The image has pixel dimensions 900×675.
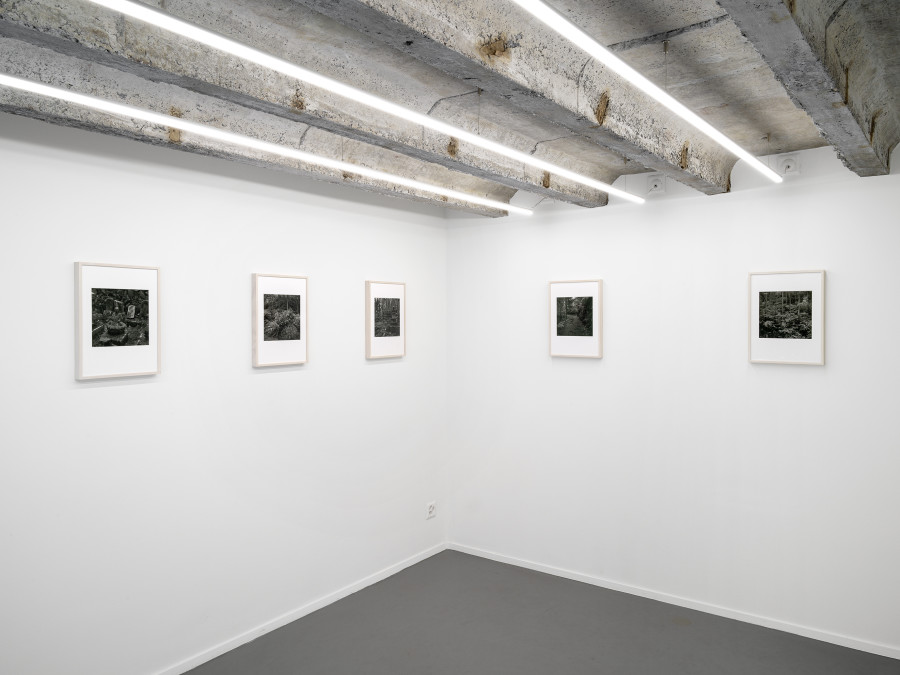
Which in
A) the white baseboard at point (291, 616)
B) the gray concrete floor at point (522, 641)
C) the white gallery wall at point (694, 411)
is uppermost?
the white gallery wall at point (694, 411)

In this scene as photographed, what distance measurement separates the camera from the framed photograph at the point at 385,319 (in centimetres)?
488

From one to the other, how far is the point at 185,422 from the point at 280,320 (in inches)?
34.6

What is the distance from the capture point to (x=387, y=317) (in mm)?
5031

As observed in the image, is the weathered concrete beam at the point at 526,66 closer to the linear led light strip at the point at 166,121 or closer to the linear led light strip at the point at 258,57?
the linear led light strip at the point at 258,57

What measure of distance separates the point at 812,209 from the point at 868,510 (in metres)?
1.81

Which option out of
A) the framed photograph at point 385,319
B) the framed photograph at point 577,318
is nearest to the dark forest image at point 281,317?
the framed photograph at point 385,319

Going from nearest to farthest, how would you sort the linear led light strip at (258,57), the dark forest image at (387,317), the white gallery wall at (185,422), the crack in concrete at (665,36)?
the linear led light strip at (258,57)
the crack in concrete at (665,36)
the white gallery wall at (185,422)
the dark forest image at (387,317)

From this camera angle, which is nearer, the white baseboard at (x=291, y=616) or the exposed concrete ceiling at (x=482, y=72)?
the exposed concrete ceiling at (x=482, y=72)

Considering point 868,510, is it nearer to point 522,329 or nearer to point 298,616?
point 522,329

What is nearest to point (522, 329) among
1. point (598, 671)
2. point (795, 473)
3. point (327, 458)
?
point (327, 458)

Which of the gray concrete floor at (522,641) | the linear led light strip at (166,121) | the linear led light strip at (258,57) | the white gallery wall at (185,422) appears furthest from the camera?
the gray concrete floor at (522,641)

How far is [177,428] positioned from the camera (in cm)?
365

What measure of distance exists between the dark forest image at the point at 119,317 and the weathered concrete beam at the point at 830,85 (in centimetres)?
300

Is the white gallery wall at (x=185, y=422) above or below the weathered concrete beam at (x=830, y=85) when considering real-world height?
below
